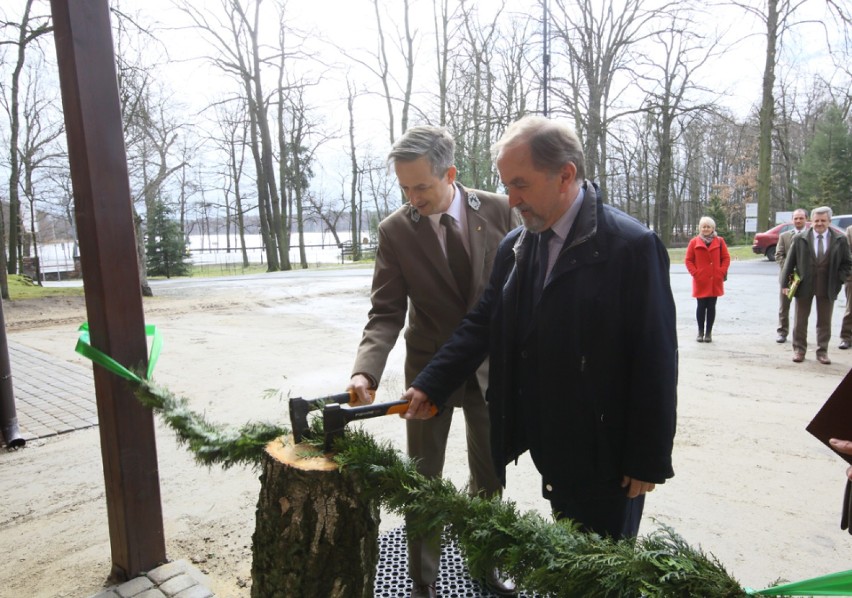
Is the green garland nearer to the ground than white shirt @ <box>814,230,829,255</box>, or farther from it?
nearer to the ground

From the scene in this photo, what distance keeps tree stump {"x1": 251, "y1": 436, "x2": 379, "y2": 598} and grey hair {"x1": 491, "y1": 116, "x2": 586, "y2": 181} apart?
108 cm

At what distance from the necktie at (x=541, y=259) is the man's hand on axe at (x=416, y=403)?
527 millimetres

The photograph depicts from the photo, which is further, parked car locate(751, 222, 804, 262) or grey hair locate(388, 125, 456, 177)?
parked car locate(751, 222, 804, 262)

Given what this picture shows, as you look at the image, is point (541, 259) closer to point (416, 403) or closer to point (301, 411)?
point (416, 403)

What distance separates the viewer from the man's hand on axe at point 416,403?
2113mm

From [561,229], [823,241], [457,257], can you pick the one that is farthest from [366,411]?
[823,241]

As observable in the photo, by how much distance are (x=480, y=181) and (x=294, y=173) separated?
77.0 ft

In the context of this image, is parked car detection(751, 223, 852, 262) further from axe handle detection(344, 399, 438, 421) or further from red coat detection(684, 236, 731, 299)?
axe handle detection(344, 399, 438, 421)

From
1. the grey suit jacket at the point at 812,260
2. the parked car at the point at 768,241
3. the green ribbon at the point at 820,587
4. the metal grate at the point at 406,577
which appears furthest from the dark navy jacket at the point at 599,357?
the parked car at the point at 768,241

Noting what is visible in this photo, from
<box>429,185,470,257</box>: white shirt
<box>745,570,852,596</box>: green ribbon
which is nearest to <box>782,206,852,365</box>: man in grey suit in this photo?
<box>429,185,470,257</box>: white shirt

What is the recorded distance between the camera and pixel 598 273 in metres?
1.80

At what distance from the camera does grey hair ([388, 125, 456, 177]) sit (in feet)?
7.50

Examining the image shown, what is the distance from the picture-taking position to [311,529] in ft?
5.85

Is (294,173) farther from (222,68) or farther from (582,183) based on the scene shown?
(582,183)
